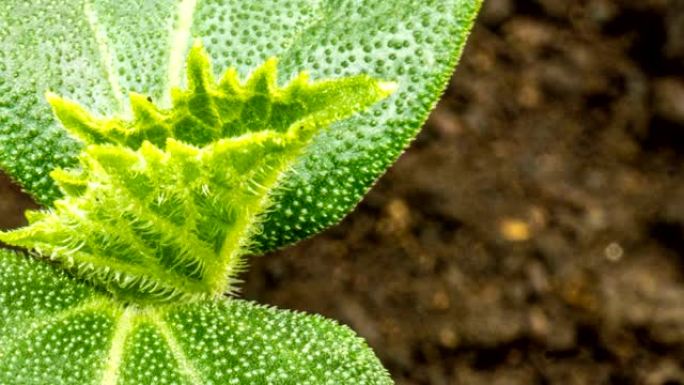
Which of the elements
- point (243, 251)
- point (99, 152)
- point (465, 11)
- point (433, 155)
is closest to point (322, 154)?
point (243, 251)

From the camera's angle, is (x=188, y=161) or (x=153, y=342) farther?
(x=153, y=342)

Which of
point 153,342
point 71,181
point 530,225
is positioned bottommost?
point 530,225

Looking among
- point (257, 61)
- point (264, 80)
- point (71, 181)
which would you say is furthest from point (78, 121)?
point (257, 61)

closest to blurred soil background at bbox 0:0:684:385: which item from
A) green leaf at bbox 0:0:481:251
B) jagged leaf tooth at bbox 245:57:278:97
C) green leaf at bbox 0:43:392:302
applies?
green leaf at bbox 0:0:481:251

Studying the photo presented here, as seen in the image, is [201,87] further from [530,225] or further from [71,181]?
[530,225]

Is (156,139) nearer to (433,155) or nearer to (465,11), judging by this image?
(465,11)

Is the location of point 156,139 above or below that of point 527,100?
above

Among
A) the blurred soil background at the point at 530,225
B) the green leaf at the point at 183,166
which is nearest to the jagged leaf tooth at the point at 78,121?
the green leaf at the point at 183,166
